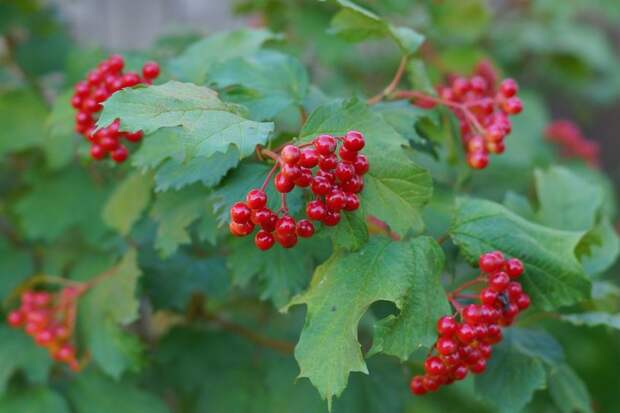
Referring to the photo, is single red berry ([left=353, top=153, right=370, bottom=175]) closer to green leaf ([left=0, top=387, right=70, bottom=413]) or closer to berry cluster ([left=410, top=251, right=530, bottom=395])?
berry cluster ([left=410, top=251, right=530, bottom=395])

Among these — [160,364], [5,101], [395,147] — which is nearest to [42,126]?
[5,101]

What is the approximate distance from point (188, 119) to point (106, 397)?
0.98 metres

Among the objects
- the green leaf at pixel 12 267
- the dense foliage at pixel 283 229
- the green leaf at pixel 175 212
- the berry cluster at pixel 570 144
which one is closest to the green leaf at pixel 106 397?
the dense foliage at pixel 283 229

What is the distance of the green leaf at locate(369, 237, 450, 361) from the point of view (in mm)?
1088

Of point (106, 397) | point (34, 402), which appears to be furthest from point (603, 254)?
point (34, 402)

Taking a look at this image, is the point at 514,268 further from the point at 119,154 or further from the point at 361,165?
the point at 119,154

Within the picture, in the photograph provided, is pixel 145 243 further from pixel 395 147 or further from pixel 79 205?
pixel 395 147

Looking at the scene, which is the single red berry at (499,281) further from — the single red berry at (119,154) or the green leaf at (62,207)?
the green leaf at (62,207)

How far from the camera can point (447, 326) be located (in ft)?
3.64

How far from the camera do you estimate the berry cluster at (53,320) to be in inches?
62.5

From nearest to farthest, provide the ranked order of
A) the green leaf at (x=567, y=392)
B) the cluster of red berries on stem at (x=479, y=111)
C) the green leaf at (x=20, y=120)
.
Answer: the cluster of red berries on stem at (x=479, y=111) < the green leaf at (x=567, y=392) < the green leaf at (x=20, y=120)

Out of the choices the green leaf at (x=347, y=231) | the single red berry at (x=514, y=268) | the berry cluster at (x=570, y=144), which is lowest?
the berry cluster at (x=570, y=144)

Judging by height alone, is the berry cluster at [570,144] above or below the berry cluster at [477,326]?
below

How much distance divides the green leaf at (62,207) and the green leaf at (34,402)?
1.38 feet
